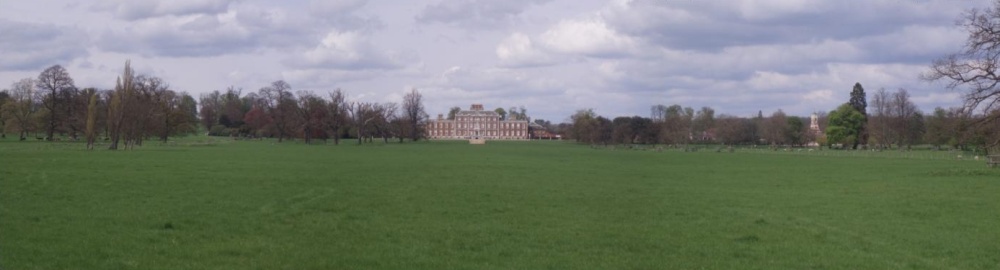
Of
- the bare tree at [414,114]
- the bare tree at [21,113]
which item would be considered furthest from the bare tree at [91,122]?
the bare tree at [414,114]

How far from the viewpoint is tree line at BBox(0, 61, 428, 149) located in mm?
78125

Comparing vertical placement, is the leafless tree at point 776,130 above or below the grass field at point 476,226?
above

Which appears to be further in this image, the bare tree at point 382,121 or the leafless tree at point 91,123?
the bare tree at point 382,121

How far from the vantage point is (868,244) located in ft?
49.7

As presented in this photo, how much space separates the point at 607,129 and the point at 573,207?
136m

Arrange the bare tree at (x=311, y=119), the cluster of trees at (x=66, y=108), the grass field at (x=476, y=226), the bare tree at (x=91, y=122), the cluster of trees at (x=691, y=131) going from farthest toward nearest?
the cluster of trees at (x=691, y=131), the bare tree at (x=311, y=119), the cluster of trees at (x=66, y=108), the bare tree at (x=91, y=122), the grass field at (x=476, y=226)

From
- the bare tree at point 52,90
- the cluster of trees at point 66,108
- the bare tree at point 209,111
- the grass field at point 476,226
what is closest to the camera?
the grass field at point 476,226

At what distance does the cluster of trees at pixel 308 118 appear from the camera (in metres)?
129

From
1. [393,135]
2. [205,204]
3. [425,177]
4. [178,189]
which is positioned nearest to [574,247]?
[205,204]

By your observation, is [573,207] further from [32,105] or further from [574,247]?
[32,105]

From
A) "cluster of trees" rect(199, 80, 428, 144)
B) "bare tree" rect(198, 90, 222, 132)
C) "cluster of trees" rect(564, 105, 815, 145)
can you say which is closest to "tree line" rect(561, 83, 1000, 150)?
"cluster of trees" rect(564, 105, 815, 145)

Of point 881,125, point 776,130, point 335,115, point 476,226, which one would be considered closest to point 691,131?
point 776,130

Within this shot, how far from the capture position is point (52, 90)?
4124 inches

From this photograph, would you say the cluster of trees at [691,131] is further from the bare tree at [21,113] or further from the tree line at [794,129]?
the bare tree at [21,113]
